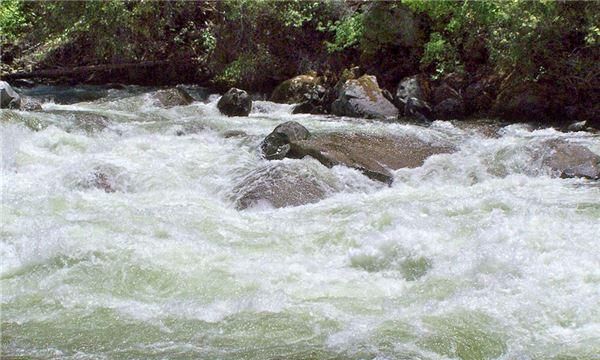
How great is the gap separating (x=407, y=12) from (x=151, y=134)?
19.8ft

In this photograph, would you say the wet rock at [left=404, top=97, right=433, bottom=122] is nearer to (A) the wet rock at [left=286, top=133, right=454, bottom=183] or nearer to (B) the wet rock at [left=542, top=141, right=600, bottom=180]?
(A) the wet rock at [left=286, top=133, right=454, bottom=183]

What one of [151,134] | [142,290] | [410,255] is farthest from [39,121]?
[410,255]

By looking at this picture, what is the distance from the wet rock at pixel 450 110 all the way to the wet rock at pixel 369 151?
2.29 meters

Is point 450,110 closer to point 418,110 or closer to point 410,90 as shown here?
point 418,110

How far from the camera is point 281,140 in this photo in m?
9.17

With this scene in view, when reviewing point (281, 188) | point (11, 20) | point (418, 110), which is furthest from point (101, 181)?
point (11, 20)

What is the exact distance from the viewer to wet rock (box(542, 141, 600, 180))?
27.0 ft

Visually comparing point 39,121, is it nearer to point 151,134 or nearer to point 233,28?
point 151,134

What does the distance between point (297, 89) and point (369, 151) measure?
199 inches

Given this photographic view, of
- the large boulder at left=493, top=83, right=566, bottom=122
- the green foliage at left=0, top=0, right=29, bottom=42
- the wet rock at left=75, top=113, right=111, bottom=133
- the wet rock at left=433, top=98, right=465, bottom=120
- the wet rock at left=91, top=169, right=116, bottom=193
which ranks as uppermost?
the green foliage at left=0, top=0, right=29, bottom=42

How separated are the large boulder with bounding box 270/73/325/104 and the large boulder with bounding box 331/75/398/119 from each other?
1133 millimetres

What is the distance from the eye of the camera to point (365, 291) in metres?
4.84

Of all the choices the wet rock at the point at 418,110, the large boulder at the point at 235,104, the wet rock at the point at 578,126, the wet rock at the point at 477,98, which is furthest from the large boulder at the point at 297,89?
the wet rock at the point at 578,126

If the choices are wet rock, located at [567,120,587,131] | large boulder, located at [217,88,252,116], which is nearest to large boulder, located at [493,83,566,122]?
wet rock, located at [567,120,587,131]
